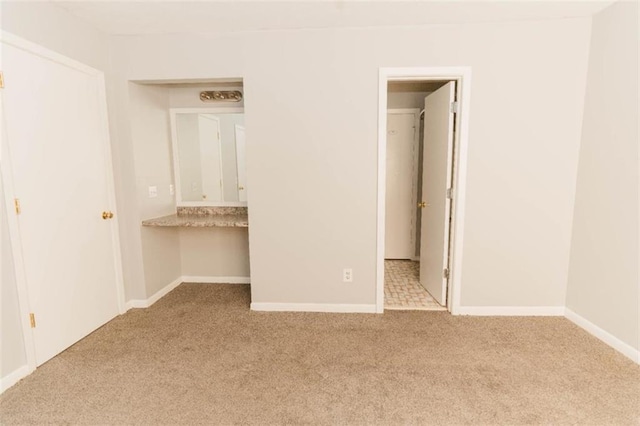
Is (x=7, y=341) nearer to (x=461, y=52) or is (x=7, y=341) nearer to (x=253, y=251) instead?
(x=253, y=251)

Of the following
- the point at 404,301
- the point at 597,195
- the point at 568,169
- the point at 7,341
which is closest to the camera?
the point at 7,341

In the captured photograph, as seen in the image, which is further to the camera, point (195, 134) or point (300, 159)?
point (195, 134)

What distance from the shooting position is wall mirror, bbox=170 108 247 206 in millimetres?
3273

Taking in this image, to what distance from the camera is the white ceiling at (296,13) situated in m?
2.15

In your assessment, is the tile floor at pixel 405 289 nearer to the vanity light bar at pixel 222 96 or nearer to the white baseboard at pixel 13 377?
the vanity light bar at pixel 222 96

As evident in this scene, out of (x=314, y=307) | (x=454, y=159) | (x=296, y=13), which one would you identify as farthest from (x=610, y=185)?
(x=296, y=13)

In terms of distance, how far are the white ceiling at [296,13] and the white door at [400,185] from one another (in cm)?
173

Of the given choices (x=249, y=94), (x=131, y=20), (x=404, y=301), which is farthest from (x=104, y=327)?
(x=404, y=301)

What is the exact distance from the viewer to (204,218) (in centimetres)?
320

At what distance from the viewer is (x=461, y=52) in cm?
247

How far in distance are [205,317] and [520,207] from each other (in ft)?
9.32

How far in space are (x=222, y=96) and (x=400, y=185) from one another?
8.11 ft

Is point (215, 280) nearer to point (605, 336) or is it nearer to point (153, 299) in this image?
point (153, 299)

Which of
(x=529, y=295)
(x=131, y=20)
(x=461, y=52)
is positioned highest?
(x=131, y=20)
